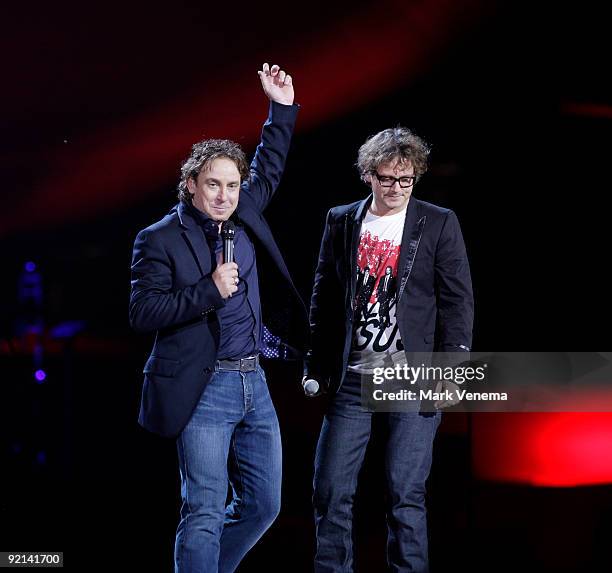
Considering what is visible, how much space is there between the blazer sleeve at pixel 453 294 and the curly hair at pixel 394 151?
Result: 0.21m

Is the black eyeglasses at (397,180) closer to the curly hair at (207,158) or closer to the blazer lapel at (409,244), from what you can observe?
the blazer lapel at (409,244)

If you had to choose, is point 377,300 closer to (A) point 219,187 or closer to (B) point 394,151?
(B) point 394,151

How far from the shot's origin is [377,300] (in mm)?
2422

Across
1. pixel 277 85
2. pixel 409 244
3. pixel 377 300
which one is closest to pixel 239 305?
pixel 377 300

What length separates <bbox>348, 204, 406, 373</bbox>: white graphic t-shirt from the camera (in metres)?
2.40

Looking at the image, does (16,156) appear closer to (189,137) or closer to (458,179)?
(189,137)

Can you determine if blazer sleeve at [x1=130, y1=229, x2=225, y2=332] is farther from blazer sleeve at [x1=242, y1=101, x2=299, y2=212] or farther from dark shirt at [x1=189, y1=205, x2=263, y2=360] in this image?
blazer sleeve at [x1=242, y1=101, x2=299, y2=212]

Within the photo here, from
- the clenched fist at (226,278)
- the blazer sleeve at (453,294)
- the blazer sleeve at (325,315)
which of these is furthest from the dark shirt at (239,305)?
the blazer sleeve at (453,294)

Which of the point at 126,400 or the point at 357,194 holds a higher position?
the point at 357,194

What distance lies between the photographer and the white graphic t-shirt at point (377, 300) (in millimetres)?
2400

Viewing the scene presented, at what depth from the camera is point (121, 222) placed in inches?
208

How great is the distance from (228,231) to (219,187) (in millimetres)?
150

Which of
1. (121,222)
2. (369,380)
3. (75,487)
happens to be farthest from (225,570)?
(121,222)

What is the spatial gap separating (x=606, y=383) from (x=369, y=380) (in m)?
2.22
